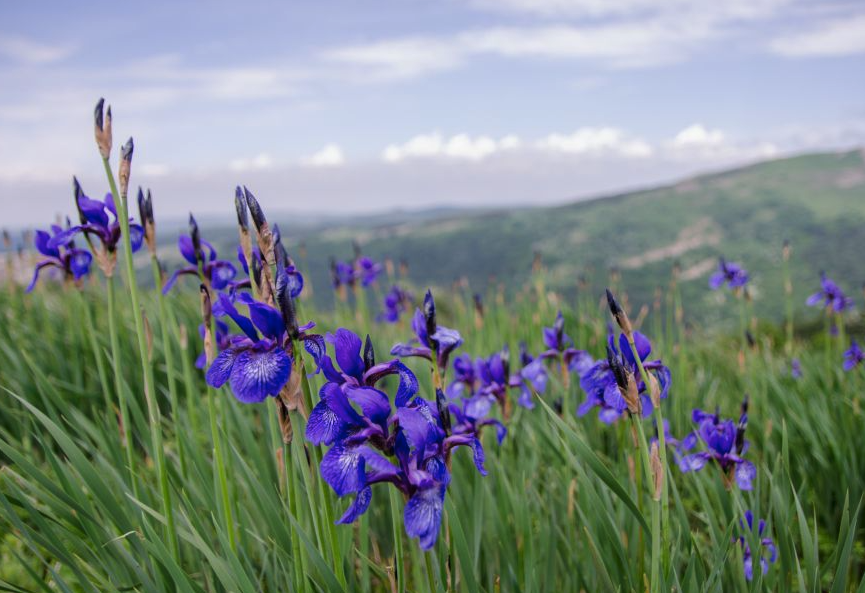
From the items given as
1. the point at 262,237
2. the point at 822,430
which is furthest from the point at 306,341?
the point at 822,430

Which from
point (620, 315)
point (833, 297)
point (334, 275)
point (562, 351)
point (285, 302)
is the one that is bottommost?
point (833, 297)

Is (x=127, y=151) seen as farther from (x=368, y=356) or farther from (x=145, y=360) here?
(x=368, y=356)

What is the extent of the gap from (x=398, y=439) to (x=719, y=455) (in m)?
1.84

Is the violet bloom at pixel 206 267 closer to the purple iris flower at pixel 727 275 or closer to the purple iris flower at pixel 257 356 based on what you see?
the purple iris flower at pixel 257 356

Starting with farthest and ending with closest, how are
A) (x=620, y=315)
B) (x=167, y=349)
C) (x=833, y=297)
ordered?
(x=833, y=297), (x=167, y=349), (x=620, y=315)

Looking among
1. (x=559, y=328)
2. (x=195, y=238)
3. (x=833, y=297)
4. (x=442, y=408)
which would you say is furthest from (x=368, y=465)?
(x=833, y=297)

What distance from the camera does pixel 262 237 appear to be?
1.72m

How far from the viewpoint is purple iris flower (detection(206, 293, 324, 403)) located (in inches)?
65.3

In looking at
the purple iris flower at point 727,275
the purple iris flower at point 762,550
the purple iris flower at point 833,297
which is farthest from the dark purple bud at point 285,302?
the purple iris flower at point 833,297

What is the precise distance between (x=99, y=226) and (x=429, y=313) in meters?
1.59

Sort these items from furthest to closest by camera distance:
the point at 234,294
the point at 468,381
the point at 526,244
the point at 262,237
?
the point at 526,244
the point at 468,381
the point at 234,294
the point at 262,237

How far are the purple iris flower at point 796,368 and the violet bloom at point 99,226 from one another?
23.1ft

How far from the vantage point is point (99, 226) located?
2668 mm

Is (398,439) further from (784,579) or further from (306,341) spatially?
(784,579)
